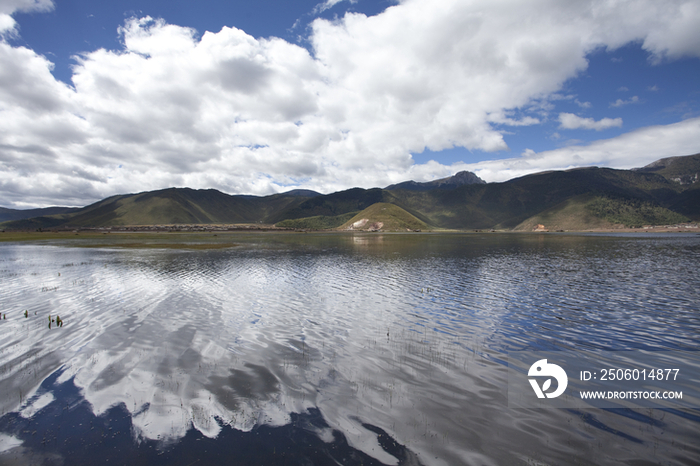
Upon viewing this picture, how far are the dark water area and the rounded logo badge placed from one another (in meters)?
1.26

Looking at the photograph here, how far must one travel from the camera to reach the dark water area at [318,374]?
8891 millimetres

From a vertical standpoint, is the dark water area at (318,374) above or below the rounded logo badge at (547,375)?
above

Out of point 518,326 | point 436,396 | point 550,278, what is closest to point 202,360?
point 436,396

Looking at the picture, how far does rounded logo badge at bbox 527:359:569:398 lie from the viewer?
12387 millimetres

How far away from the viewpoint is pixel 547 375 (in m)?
13.8

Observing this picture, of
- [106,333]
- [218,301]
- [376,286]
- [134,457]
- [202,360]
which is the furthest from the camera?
[376,286]

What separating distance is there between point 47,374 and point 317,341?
12.5m

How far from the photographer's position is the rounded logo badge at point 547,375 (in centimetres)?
1239

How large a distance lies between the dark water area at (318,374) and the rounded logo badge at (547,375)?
1.26m

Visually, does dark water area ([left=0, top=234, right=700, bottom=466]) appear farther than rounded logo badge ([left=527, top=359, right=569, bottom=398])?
No

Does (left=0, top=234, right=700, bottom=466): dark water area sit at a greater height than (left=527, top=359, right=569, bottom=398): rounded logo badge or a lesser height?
greater

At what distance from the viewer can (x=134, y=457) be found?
845 centimetres

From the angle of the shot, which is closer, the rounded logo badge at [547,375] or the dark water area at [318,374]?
the dark water area at [318,374]

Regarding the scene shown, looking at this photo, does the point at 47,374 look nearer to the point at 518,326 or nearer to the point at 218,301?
the point at 218,301
